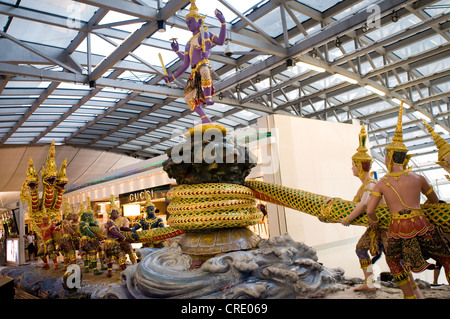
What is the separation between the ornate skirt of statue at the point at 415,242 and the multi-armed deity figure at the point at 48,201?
15.1ft

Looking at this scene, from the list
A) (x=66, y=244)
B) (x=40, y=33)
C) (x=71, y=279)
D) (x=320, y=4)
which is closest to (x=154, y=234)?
(x=71, y=279)

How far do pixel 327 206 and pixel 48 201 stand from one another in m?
4.55

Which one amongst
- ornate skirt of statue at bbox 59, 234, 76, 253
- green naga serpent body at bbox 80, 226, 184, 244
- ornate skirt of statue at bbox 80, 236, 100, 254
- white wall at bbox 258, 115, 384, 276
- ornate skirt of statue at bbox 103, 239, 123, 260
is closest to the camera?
green naga serpent body at bbox 80, 226, 184, 244

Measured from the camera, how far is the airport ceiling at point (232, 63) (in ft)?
24.2

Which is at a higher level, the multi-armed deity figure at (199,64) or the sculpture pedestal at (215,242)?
the multi-armed deity figure at (199,64)

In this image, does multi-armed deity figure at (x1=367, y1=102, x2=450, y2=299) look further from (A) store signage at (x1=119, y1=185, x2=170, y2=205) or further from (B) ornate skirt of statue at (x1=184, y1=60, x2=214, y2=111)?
(A) store signage at (x1=119, y1=185, x2=170, y2=205)

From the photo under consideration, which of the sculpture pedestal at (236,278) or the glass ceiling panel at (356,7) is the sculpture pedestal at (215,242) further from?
the glass ceiling panel at (356,7)

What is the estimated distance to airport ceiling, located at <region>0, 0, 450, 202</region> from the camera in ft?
24.2

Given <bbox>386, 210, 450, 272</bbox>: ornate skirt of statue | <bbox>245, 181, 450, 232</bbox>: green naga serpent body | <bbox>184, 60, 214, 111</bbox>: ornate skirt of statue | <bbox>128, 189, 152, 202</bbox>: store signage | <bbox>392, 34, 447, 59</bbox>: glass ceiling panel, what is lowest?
Result: <bbox>386, 210, 450, 272</bbox>: ornate skirt of statue

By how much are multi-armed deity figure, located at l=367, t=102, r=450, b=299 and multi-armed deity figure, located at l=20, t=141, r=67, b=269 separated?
4544 mm

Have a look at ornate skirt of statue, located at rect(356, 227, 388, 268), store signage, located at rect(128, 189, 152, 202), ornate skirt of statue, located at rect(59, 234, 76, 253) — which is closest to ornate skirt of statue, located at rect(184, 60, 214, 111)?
ornate skirt of statue, located at rect(356, 227, 388, 268)

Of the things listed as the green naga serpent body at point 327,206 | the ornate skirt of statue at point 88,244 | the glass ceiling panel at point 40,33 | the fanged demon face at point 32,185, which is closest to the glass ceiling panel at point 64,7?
the glass ceiling panel at point 40,33

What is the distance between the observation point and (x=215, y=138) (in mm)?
2535
